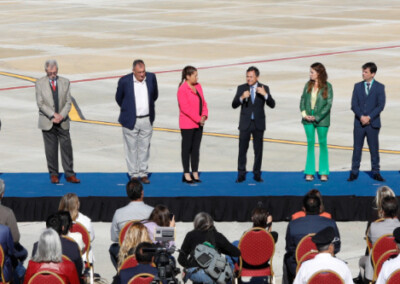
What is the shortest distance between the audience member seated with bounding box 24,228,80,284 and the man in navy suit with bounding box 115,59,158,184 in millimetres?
6323

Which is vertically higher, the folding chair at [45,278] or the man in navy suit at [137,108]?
the man in navy suit at [137,108]

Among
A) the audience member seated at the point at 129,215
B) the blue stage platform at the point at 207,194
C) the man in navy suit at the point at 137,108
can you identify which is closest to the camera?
the audience member seated at the point at 129,215

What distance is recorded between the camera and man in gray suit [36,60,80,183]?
15.0 m

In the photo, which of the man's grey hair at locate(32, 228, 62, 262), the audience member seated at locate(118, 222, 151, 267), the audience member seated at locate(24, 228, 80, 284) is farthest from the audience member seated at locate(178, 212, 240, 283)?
the man's grey hair at locate(32, 228, 62, 262)

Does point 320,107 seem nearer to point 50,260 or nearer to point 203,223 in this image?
point 203,223

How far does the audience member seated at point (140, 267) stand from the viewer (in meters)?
8.83

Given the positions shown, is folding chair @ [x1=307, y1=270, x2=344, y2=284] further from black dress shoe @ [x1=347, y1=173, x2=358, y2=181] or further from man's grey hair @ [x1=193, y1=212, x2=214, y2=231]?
black dress shoe @ [x1=347, y1=173, x2=358, y2=181]

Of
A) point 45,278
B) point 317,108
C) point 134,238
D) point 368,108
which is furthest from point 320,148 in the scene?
point 45,278

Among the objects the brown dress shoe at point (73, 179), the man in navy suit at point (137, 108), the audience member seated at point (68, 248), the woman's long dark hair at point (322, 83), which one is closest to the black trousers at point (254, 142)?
the woman's long dark hair at point (322, 83)

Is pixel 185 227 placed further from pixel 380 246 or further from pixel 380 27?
pixel 380 27

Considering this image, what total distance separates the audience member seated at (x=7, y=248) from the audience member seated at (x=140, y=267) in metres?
1.59

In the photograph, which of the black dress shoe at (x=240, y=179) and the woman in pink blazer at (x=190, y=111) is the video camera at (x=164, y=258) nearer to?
the woman in pink blazer at (x=190, y=111)

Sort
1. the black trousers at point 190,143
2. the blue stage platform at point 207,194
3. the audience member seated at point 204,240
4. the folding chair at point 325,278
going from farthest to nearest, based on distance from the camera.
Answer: the black trousers at point 190,143 < the blue stage platform at point 207,194 < the audience member seated at point 204,240 < the folding chair at point 325,278

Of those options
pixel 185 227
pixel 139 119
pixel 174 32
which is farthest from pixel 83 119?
pixel 174 32
